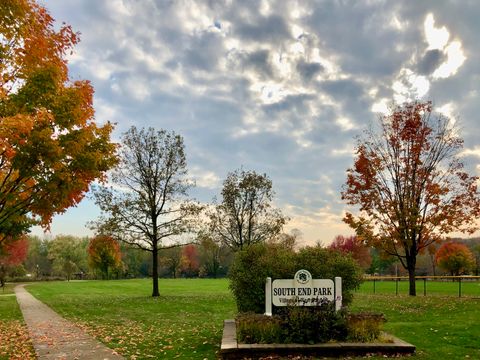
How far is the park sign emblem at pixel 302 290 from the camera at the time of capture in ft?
32.2

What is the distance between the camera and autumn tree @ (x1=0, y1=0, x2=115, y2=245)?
848cm

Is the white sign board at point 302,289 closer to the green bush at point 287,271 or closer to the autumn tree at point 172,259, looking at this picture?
the green bush at point 287,271

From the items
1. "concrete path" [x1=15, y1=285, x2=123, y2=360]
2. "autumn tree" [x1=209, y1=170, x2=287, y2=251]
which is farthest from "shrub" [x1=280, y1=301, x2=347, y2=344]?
"autumn tree" [x1=209, y1=170, x2=287, y2=251]

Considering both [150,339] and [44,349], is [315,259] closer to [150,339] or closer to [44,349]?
[150,339]

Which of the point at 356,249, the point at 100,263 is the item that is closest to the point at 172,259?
the point at 100,263

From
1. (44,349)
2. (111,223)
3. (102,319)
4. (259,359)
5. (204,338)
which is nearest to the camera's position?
(259,359)

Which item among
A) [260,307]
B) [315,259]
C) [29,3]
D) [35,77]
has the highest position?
[29,3]

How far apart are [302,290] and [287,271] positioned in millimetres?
1440

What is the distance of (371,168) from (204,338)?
14127mm

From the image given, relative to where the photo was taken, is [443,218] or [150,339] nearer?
[150,339]

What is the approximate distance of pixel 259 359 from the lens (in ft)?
26.6

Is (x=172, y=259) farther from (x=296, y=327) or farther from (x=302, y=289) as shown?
(x=296, y=327)

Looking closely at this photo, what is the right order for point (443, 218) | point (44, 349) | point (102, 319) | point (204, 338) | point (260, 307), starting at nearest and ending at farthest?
point (44, 349) → point (204, 338) → point (260, 307) → point (102, 319) → point (443, 218)

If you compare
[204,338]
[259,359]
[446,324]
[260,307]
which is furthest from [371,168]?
[259,359]
